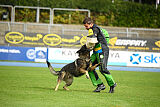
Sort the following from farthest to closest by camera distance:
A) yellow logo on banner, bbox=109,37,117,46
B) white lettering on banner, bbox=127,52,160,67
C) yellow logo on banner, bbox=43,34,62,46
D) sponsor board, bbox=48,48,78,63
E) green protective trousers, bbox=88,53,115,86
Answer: yellow logo on banner, bbox=109,37,117,46
yellow logo on banner, bbox=43,34,62,46
white lettering on banner, bbox=127,52,160,67
sponsor board, bbox=48,48,78,63
green protective trousers, bbox=88,53,115,86

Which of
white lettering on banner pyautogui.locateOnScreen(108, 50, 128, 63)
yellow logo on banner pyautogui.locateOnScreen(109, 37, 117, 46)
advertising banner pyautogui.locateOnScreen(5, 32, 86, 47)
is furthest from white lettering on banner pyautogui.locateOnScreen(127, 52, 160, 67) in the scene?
advertising banner pyautogui.locateOnScreen(5, 32, 86, 47)

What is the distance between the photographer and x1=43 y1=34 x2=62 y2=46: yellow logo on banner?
73.7 feet

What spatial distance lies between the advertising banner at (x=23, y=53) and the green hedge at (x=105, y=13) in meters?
7.50

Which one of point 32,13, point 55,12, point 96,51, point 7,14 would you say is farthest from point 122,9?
point 96,51

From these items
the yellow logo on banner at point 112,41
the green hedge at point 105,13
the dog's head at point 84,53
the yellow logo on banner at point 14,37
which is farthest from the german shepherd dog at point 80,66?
the green hedge at point 105,13

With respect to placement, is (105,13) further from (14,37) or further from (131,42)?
(14,37)

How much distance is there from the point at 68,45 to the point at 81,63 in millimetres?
14258

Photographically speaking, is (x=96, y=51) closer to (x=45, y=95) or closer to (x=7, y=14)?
(x=45, y=95)

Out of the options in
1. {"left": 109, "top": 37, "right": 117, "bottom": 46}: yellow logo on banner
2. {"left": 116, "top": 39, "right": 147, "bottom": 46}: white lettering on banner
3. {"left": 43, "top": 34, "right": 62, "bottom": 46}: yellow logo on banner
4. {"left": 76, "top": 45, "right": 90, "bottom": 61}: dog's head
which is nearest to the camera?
{"left": 76, "top": 45, "right": 90, "bottom": 61}: dog's head

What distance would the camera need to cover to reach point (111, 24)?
30.4 metres

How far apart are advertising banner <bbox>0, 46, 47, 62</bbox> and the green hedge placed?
7.50 meters

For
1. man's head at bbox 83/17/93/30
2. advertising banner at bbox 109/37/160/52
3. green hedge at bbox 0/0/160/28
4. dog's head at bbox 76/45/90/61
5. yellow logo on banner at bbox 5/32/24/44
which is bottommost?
advertising banner at bbox 109/37/160/52

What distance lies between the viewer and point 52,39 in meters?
22.6

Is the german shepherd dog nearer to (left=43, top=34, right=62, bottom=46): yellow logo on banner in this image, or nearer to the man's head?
the man's head
